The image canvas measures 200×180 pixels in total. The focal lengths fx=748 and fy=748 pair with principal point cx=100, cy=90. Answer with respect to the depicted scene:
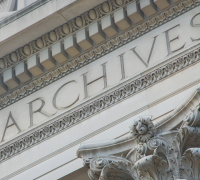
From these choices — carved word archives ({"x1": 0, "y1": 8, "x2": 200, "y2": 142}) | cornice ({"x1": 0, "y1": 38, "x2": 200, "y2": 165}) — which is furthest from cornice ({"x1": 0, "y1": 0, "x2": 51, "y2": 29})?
cornice ({"x1": 0, "y1": 38, "x2": 200, "y2": 165})

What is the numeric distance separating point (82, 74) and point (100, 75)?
1.88 feet

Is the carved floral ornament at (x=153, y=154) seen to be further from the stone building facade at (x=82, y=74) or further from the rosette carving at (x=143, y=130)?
the stone building facade at (x=82, y=74)

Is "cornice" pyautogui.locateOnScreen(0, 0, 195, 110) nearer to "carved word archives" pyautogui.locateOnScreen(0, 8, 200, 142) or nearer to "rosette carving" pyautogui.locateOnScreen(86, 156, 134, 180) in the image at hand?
"carved word archives" pyautogui.locateOnScreen(0, 8, 200, 142)

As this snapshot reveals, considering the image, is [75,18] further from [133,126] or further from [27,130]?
[133,126]

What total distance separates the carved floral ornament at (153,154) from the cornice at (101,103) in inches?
104

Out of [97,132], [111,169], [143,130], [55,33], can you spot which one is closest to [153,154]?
[143,130]

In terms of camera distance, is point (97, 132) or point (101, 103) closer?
point (97, 132)

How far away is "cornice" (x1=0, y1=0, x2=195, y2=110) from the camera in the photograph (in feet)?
57.9

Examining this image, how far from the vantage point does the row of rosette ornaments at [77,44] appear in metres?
18.0

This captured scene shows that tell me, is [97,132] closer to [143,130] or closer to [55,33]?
[55,33]

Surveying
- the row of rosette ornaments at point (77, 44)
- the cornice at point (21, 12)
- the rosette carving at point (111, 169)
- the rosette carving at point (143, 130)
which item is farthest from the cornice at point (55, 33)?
the rosette carving at point (111, 169)

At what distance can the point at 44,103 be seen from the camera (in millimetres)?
18766

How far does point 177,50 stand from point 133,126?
140 inches

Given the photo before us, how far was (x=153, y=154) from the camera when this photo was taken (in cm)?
1365
